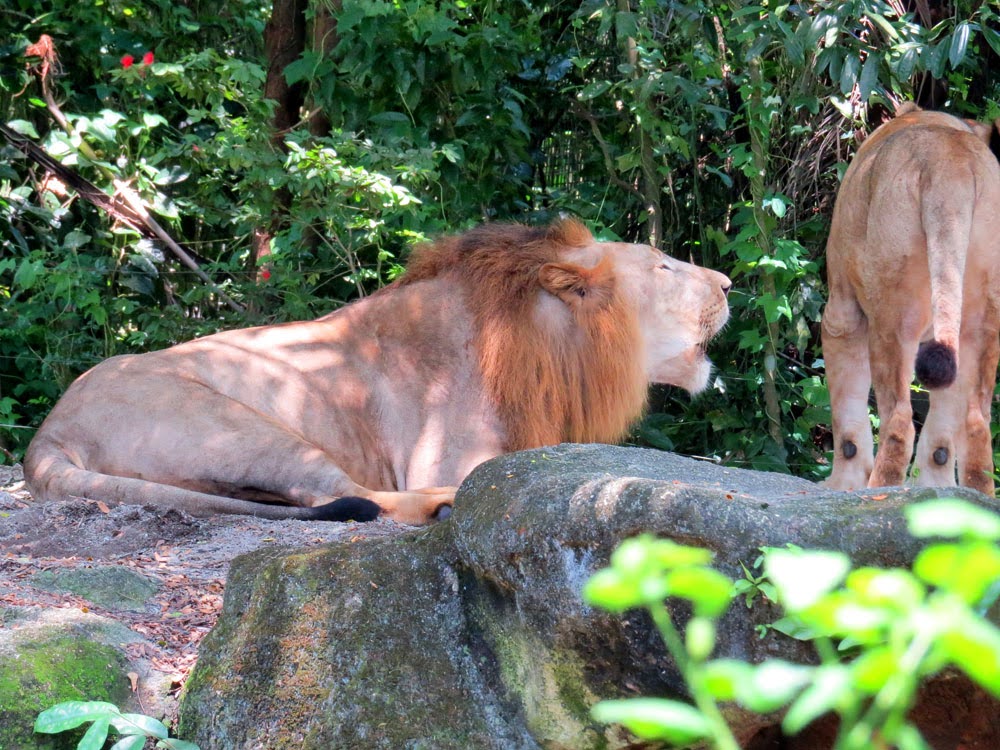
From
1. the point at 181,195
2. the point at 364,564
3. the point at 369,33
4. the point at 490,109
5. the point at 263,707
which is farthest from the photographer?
the point at 181,195

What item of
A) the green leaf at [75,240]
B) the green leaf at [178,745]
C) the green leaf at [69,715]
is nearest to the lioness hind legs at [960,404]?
the green leaf at [178,745]

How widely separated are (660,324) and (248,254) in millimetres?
3154

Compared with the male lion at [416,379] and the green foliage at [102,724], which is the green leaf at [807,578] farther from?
the male lion at [416,379]

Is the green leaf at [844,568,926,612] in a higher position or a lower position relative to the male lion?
higher

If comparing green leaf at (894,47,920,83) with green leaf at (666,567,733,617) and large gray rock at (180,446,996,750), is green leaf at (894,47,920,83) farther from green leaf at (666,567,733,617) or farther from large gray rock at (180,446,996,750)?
green leaf at (666,567,733,617)

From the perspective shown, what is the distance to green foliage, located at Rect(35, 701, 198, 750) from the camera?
7.38 feet

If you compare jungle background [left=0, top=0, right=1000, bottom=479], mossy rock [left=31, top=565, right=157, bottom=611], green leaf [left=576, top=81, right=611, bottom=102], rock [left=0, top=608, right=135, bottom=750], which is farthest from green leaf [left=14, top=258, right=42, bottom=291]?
rock [left=0, top=608, right=135, bottom=750]

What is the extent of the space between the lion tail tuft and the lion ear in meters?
1.51

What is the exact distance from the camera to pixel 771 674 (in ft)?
2.10

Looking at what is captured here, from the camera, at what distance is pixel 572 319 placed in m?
4.66

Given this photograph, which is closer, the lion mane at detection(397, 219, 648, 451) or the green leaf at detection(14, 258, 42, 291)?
the lion mane at detection(397, 219, 648, 451)

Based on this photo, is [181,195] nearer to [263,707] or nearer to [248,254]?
[248,254]

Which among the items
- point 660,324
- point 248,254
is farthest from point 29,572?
point 248,254

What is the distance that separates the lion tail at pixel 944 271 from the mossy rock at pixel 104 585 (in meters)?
2.13
